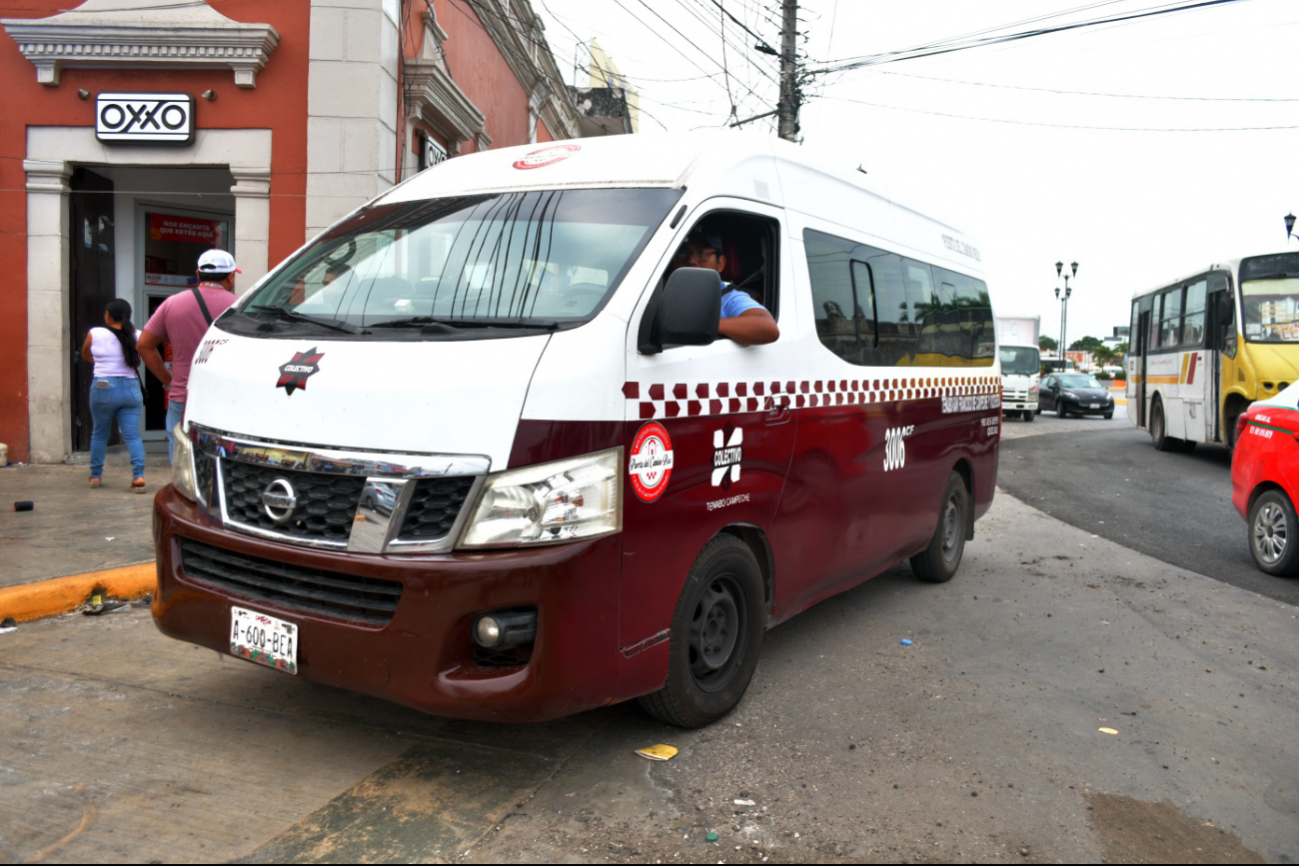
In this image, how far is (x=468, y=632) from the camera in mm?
2975

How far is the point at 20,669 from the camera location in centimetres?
431

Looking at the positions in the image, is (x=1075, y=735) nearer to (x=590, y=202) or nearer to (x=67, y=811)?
(x=590, y=202)

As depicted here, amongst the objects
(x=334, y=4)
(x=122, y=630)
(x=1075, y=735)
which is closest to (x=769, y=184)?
(x=1075, y=735)

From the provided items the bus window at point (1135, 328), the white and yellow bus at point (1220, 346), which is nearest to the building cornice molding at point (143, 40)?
the white and yellow bus at point (1220, 346)

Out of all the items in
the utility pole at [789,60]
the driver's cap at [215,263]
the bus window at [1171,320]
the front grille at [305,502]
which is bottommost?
the front grille at [305,502]

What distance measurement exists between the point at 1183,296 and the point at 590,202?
1638 cm

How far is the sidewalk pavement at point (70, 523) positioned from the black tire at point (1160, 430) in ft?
53.6

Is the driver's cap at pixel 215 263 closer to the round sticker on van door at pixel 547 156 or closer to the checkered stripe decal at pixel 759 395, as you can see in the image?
the round sticker on van door at pixel 547 156

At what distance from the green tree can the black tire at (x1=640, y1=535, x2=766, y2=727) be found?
12475 centimetres

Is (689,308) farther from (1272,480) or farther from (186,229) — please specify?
(186,229)

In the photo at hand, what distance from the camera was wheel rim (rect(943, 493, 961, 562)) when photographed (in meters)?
6.82

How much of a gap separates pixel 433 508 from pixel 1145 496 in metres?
11.0

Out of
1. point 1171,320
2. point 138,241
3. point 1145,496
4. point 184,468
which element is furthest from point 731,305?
point 1171,320

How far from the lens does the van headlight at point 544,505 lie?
2.94 m
